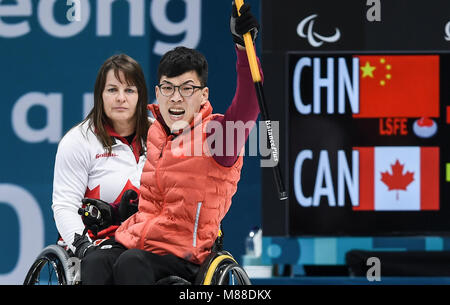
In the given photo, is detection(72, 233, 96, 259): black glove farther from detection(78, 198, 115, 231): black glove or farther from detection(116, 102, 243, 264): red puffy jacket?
detection(116, 102, 243, 264): red puffy jacket

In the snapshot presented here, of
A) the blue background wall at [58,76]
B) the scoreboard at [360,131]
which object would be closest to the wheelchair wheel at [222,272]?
the scoreboard at [360,131]

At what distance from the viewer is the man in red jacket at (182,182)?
262cm

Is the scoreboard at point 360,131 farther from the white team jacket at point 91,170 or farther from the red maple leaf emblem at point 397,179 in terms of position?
the white team jacket at point 91,170

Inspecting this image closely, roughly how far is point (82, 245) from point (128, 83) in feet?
2.60

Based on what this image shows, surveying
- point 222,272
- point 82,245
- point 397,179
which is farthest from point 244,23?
point 397,179

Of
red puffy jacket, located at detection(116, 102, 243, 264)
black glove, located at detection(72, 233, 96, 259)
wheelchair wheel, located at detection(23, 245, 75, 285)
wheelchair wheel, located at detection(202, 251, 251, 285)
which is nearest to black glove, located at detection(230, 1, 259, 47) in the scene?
red puffy jacket, located at detection(116, 102, 243, 264)

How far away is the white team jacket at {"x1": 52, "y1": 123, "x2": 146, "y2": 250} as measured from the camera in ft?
10.8

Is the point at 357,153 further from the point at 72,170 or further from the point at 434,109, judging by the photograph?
the point at 72,170

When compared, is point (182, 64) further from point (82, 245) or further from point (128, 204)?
point (82, 245)

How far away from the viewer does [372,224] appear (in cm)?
479

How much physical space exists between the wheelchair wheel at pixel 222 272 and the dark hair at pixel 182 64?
666 mm
